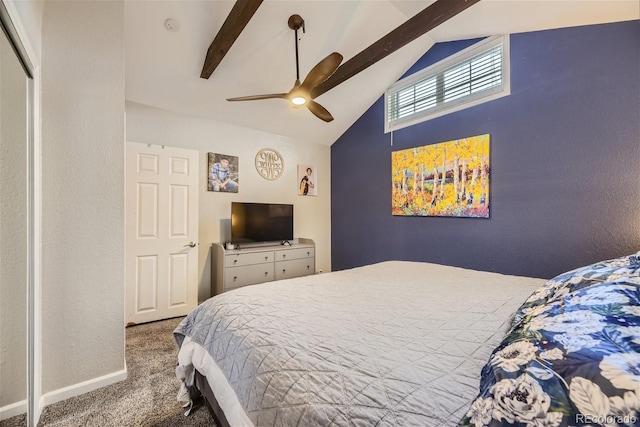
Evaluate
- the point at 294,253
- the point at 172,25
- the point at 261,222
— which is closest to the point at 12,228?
the point at 172,25

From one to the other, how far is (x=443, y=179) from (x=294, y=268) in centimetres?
235

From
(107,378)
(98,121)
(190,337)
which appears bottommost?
(107,378)

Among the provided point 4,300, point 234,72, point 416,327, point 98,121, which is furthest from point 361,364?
point 234,72

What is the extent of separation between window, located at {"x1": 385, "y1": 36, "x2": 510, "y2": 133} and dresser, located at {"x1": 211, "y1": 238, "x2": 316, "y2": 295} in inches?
89.9

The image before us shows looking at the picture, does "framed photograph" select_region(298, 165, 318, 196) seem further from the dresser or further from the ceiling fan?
the ceiling fan

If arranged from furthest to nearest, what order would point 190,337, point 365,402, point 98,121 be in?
point 98,121 → point 190,337 → point 365,402

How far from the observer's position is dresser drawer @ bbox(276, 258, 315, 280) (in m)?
3.82

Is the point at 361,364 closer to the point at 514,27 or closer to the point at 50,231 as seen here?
the point at 50,231

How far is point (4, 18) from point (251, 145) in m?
2.86

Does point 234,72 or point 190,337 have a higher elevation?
point 234,72

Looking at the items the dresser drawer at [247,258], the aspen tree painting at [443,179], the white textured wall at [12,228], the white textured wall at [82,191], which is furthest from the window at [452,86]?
the white textured wall at [12,228]

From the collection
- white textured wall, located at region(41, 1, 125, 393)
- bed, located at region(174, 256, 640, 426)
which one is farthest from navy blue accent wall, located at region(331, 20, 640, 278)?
white textured wall, located at region(41, 1, 125, 393)

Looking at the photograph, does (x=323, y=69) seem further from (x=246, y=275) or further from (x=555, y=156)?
(x=246, y=275)

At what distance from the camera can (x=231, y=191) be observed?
12.4 ft
